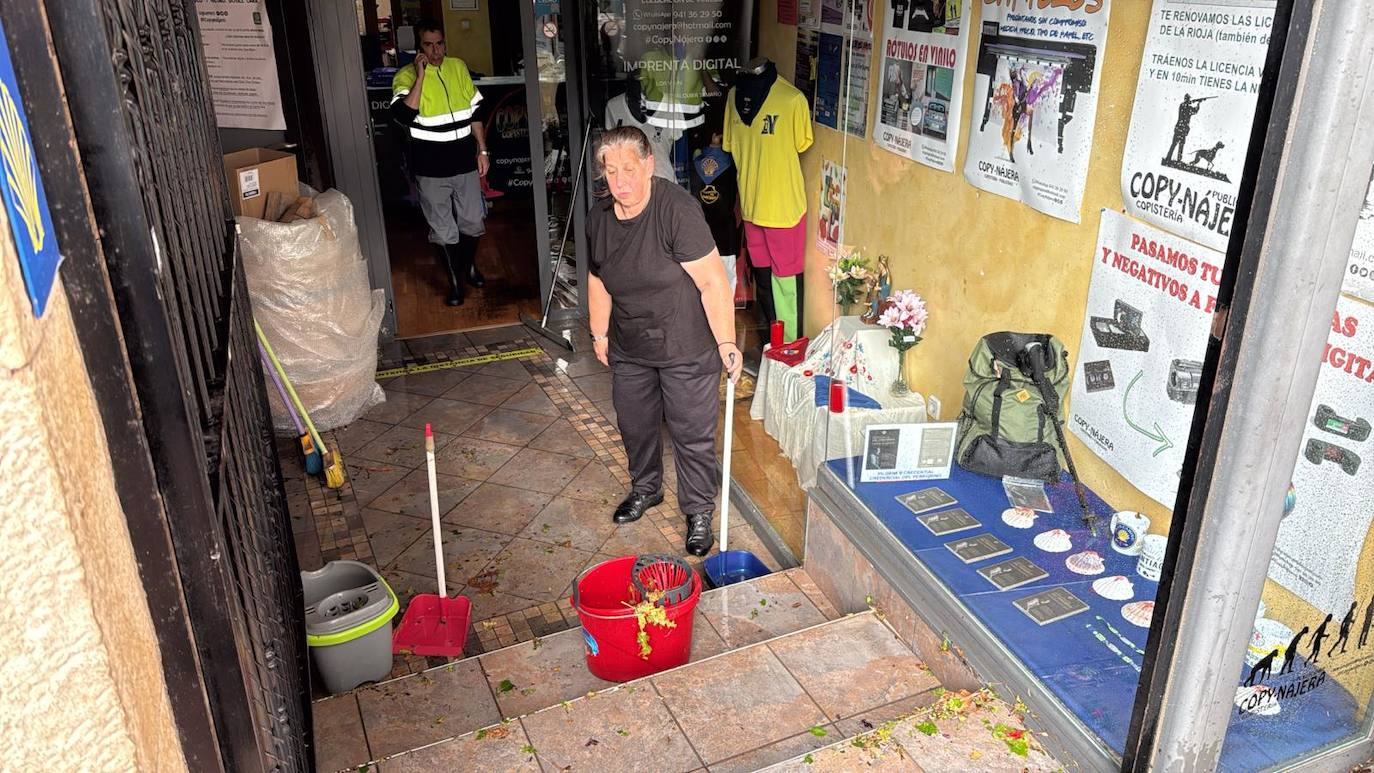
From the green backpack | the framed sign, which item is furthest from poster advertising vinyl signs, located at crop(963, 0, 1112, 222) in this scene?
the framed sign

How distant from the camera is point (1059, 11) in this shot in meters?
3.26

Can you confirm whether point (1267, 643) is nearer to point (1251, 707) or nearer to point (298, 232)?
point (1251, 707)

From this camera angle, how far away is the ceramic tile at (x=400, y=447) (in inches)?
197

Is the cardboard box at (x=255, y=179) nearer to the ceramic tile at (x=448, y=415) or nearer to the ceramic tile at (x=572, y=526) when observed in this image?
the ceramic tile at (x=448, y=415)

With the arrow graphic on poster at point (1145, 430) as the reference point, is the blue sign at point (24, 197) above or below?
above

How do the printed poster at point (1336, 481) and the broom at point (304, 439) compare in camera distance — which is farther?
the broom at point (304, 439)

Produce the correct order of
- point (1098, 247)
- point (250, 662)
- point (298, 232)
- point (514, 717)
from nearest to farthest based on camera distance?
point (250, 662) → point (514, 717) → point (1098, 247) → point (298, 232)

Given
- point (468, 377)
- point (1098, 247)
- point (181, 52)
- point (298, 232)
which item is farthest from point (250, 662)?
point (468, 377)

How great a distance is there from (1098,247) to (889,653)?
143 cm

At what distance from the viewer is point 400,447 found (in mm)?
5137

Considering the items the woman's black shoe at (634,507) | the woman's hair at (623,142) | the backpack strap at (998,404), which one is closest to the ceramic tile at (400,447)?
the woman's black shoe at (634,507)

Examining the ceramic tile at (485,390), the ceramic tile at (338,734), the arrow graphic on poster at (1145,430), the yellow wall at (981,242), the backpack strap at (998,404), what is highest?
the yellow wall at (981,242)

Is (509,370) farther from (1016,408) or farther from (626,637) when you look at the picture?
(1016,408)

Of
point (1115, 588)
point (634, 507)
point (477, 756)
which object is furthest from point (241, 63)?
point (1115, 588)
